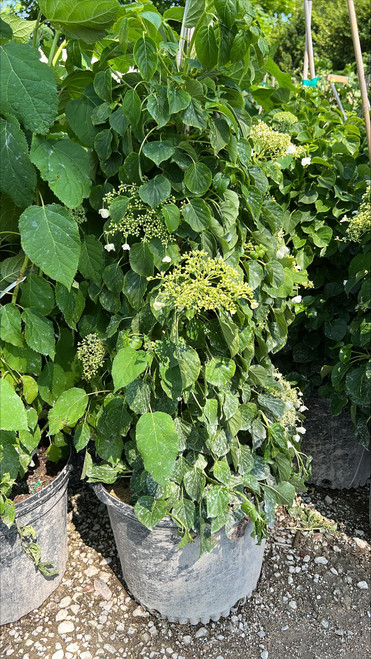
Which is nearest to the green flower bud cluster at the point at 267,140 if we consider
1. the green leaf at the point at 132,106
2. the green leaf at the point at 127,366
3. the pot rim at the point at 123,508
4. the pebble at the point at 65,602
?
the green leaf at the point at 132,106

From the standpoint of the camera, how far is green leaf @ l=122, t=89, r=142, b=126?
41.9 inches

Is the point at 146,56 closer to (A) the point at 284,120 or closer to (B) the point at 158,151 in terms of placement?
(B) the point at 158,151

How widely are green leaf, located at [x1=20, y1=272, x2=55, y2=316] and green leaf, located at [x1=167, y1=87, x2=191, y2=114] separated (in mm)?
502

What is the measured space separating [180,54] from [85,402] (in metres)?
0.86

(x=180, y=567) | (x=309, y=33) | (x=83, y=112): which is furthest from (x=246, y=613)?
(x=309, y=33)

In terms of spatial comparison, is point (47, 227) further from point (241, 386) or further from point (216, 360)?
point (241, 386)

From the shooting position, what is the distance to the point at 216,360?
1283 millimetres

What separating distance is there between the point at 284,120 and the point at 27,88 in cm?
91

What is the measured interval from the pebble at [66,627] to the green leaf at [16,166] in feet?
4.10

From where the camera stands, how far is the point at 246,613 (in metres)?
1.65

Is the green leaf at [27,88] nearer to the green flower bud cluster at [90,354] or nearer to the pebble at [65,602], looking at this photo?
the green flower bud cluster at [90,354]

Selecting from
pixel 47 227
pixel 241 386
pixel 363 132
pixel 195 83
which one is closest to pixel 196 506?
pixel 241 386

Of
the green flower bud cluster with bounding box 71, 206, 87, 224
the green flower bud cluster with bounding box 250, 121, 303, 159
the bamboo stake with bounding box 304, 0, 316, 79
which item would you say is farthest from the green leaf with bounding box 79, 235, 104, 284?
the bamboo stake with bounding box 304, 0, 316, 79

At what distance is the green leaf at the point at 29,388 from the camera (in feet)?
4.46
